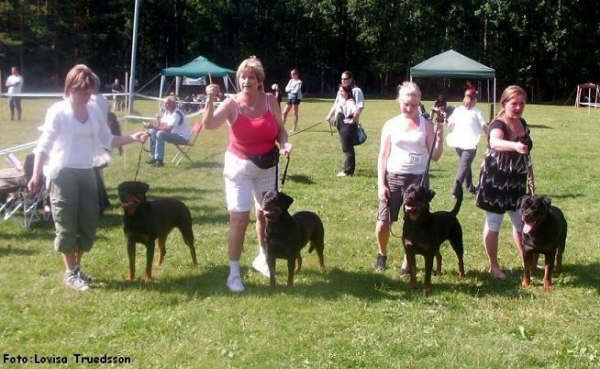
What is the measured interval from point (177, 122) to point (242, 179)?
7.48m

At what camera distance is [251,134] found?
15.5 ft

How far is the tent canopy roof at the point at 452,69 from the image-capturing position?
20.9 m

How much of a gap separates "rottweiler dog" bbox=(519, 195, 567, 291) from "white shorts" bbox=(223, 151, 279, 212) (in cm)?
205

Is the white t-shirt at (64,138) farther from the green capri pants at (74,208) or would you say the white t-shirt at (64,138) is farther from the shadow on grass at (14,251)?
the shadow on grass at (14,251)

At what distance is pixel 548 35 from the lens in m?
42.3

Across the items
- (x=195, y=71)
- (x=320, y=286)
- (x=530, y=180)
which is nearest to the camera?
(x=530, y=180)

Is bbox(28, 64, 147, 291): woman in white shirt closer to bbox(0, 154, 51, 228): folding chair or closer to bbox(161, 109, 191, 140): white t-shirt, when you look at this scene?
bbox(0, 154, 51, 228): folding chair

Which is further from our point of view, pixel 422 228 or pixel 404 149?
pixel 404 149

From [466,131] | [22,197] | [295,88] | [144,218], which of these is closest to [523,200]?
[144,218]

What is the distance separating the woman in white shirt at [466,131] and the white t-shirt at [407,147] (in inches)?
152

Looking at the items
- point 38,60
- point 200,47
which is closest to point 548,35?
point 200,47

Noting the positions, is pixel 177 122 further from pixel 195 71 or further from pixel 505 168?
pixel 195 71

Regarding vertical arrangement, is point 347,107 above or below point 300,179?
above

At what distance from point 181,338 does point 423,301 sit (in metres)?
1.93
